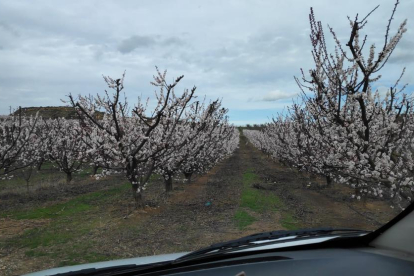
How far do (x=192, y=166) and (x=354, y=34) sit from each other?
11.9 metres

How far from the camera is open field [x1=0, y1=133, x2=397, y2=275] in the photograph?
23.4 feet

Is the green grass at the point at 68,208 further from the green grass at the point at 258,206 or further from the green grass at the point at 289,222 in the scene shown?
the green grass at the point at 289,222

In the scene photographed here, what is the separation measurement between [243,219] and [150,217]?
2.75m

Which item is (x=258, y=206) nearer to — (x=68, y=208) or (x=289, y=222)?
(x=289, y=222)

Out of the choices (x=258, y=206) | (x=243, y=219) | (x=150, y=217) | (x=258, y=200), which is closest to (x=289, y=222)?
(x=243, y=219)

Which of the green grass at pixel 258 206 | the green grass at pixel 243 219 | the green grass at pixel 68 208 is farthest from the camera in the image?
the green grass at pixel 68 208

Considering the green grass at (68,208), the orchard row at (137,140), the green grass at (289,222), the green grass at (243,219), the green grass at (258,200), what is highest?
the orchard row at (137,140)

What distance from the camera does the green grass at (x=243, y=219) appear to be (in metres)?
8.96

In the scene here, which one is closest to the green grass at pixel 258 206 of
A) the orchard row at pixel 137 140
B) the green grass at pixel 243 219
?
the green grass at pixel 243 219

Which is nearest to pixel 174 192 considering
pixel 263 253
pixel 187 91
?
pixel 187 91

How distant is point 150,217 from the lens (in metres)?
10.0

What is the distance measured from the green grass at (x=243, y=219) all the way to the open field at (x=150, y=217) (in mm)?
27

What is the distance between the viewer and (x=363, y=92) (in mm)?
6117

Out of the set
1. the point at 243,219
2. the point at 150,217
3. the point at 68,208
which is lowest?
the point at 68,208
